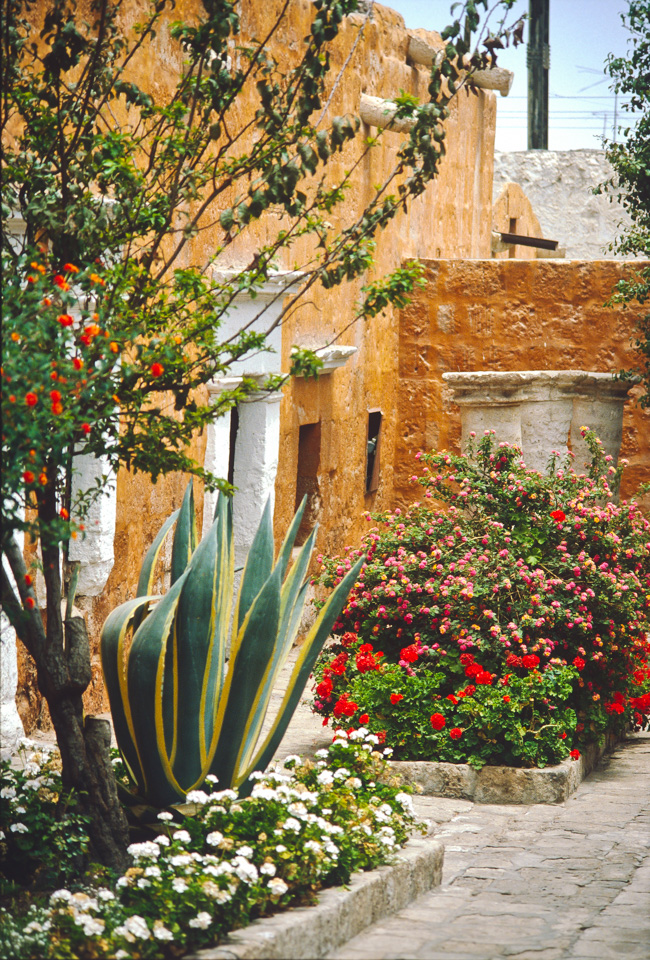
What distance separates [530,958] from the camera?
3.42 m

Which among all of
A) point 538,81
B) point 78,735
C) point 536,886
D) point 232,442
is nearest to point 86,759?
point 78,735

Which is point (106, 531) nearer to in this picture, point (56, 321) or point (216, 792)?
point (216, 792)

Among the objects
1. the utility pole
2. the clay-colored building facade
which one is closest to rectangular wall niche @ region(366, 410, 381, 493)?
the clay-colored building facade

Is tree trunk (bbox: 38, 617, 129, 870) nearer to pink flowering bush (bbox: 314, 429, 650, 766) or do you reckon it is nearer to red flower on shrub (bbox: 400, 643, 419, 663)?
pink flowering bush (bbox: 314, 429, 650, 766)

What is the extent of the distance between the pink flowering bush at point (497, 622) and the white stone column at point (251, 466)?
158cm

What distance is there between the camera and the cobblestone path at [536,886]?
352cm

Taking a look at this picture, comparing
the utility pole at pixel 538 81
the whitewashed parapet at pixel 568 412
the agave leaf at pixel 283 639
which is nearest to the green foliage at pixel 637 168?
the whitewashed parapet at pixel 568 412

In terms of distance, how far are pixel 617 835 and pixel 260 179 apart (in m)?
2.96

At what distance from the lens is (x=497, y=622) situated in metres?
5.83

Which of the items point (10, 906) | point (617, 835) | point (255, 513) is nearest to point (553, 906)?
point (617, 835)

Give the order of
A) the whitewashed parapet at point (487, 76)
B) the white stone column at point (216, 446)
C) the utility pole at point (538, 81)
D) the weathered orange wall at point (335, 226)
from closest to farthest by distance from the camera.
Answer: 1. the weathered orange wall at point (335, 226)
2. the white stone column at point (216, 446)
3. the whitewashed parapet at point (487, 76)
4. the utility pole at point (538, 81)

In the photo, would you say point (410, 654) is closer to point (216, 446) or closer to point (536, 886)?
point (536, 886)

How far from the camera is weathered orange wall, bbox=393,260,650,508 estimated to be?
10.5m

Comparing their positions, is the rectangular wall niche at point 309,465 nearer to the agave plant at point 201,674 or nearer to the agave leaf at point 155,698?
the agave plant at point 201,674
